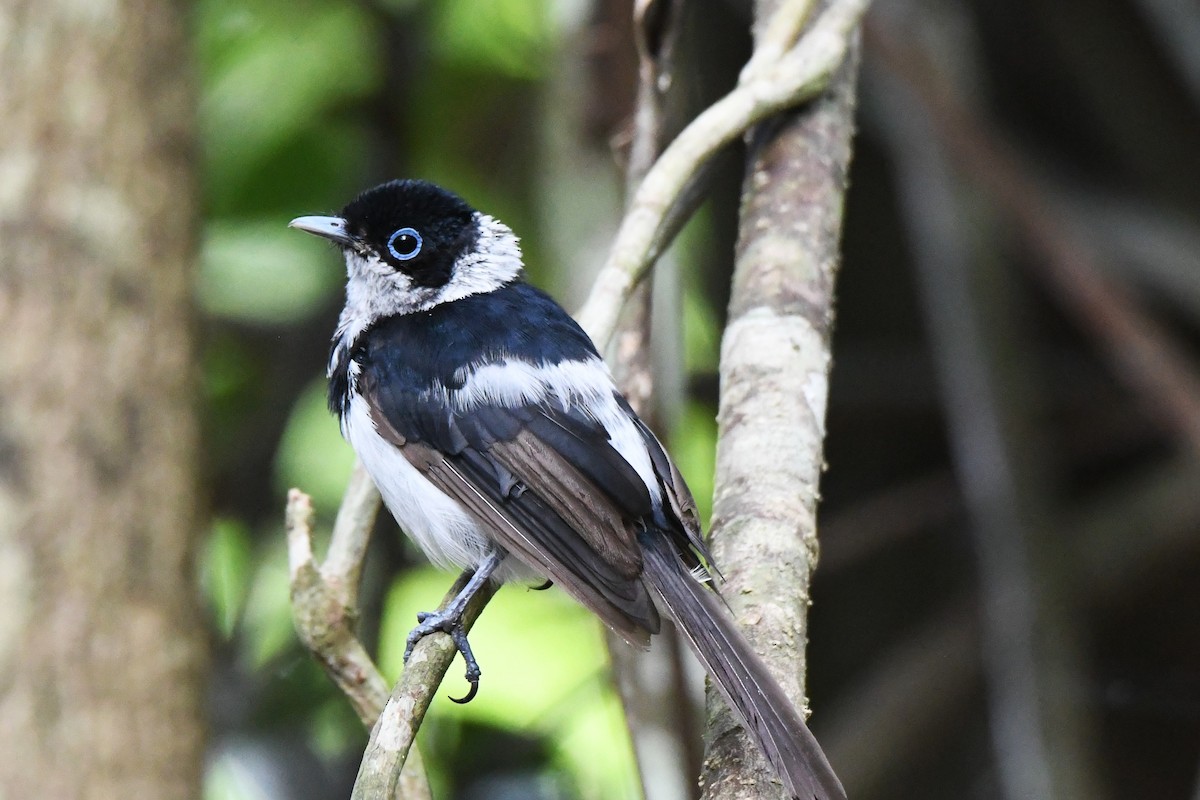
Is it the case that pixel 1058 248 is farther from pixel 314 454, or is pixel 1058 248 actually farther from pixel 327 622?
pixel 314 454

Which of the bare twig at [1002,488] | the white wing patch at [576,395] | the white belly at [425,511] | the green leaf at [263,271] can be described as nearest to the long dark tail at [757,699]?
the white wing patch at [576,395]

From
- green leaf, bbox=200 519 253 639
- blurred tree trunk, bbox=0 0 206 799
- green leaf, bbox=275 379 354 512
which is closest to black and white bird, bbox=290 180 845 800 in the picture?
blurred tree trunk, bbox=0 0 206 799

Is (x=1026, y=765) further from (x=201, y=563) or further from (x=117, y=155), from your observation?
(x=117, y=155)

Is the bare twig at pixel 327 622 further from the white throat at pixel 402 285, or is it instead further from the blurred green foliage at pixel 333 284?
the blurred green foliage at pixel 333 284

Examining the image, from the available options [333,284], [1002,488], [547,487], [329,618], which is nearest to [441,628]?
[329,618]

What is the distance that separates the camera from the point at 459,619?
99.0 inches

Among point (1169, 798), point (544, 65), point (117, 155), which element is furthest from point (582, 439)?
point (1169, 798)

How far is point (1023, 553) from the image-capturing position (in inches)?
173

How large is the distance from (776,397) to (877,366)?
2.89m

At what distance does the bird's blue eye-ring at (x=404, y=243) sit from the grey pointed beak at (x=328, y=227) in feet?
0.34

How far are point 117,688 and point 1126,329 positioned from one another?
9.86 ft

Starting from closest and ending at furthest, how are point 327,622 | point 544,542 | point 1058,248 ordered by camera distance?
point 327,622 < point 544,542 < point 1058,248

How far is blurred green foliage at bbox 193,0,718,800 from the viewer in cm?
447

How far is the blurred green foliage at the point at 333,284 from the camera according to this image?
4.47 m
